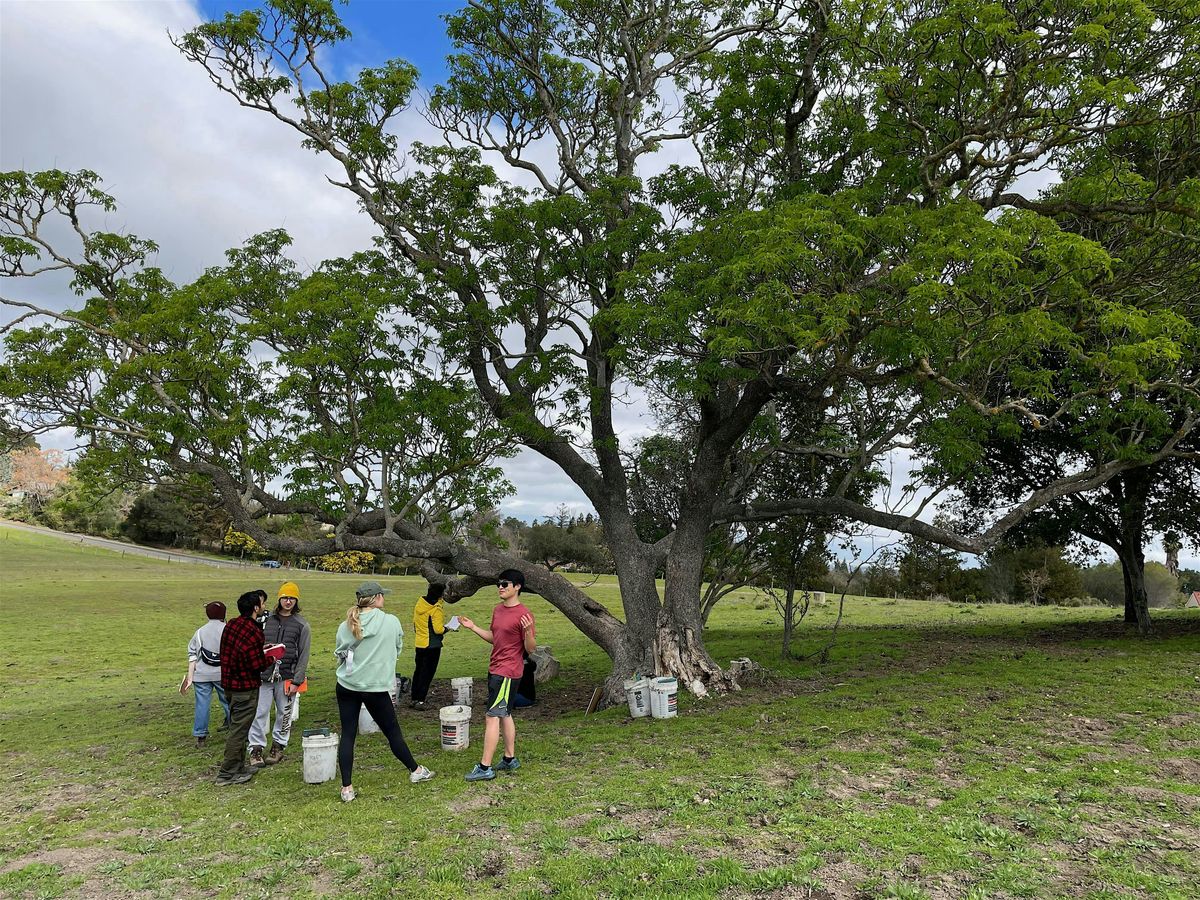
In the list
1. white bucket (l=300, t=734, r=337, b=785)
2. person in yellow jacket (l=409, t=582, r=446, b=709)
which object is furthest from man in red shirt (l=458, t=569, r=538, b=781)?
person in yellow jacket (l=409, t=582, r=446, b=709)

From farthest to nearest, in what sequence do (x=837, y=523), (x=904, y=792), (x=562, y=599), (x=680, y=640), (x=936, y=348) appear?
(x=837, y=523), (x=562, y=599), (x=680, y=640), (x=936, y=348), (x=904, y=792)

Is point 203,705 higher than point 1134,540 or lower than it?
lower

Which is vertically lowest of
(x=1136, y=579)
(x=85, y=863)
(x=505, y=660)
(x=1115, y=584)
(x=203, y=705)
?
(x=85, y=863)

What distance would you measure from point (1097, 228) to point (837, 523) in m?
6.41

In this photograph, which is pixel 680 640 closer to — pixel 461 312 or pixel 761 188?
pixel 461 312

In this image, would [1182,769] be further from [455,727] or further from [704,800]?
[455,727]

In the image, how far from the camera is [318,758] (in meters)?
7.02

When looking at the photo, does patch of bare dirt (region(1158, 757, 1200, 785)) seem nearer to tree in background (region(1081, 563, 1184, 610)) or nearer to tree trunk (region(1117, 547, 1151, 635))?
tree trunk (region(1117, 547, 1151, 635))

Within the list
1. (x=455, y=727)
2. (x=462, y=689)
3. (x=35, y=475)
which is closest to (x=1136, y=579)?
(x=462, y=689)

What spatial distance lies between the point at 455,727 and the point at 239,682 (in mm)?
2355

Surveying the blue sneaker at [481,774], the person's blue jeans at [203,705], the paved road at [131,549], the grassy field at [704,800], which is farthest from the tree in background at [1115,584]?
the paved road at [131,549]

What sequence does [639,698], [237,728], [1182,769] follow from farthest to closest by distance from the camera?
[639,698]
[237,728]
[1182,769]

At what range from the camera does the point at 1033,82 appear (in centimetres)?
831

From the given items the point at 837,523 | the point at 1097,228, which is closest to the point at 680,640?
the point at 837,523
